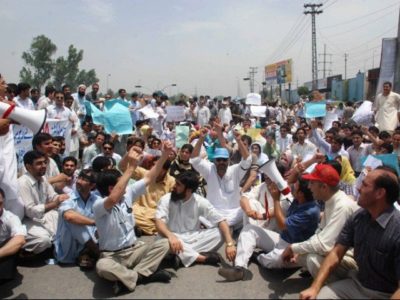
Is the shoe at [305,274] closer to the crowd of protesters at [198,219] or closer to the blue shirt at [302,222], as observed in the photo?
the crowd of protesters at [198,219]

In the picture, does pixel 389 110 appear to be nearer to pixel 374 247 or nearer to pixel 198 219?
pixel 198 219

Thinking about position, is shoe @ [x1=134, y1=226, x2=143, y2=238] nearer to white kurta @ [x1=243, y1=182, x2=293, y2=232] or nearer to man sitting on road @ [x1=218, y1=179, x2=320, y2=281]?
white kurta @ [x1=243, y1=182, x2=293, y2=232]

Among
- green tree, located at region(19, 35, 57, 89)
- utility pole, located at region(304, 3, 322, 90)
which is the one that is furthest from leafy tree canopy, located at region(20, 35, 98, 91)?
utility pole, located at region(304, 3, 322, 90)

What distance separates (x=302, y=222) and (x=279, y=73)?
2282 inches

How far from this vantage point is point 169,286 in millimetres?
4109

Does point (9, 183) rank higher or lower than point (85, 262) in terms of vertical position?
higher

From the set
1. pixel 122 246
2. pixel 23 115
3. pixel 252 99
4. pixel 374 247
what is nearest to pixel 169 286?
pixel 122 246

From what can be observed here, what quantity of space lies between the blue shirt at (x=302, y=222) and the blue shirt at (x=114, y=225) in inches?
66.5

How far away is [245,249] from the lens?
4.41 metres

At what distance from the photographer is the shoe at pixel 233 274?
4.19 meters

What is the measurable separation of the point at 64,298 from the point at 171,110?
7382mm

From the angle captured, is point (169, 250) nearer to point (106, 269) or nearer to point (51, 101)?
point (106, 269)

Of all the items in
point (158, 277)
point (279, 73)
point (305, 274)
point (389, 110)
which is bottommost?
point (305, 274)

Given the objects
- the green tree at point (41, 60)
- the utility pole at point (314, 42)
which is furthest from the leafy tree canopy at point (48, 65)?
the utility pole at point (314, 42)
